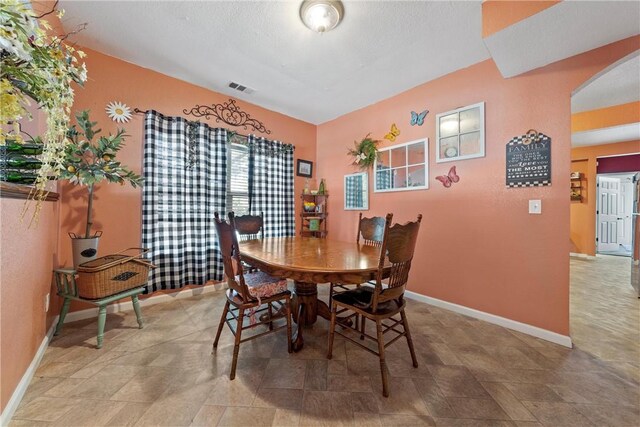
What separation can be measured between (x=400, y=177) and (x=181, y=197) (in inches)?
110

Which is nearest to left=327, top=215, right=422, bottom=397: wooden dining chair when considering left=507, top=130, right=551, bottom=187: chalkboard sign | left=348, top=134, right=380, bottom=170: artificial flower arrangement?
left=507, top=130, right=551, bottom=187: chalkboard sign

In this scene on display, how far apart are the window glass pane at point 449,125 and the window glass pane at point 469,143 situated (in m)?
0.13

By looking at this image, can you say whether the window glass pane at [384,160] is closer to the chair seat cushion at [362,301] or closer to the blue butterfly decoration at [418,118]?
the blue butterfly decoration at [418,118]

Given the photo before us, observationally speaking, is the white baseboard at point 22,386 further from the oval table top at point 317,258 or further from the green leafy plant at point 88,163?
the oval table top at point 317,258

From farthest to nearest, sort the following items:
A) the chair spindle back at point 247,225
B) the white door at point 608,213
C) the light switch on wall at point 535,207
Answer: the white door at point 608,213
the chair spindle back at point 247,225
the light switch on wall at point 535,207

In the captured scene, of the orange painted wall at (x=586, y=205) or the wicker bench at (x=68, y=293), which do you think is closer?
the wicker bench at (x=68, y=293)

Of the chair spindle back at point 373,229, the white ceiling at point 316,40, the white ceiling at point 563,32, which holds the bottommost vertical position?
the chair spindle back at point 373,229

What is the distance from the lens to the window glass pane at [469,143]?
8.21 ft

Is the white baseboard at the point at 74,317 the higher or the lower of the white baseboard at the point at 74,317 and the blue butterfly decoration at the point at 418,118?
the lower

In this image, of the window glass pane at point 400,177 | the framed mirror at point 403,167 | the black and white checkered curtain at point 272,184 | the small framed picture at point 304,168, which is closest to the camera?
the framed mirror at point 403,167

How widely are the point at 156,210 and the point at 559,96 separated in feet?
13.4

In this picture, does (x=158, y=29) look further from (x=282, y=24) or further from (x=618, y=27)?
(x=618, y=27)

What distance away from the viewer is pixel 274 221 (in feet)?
12.2

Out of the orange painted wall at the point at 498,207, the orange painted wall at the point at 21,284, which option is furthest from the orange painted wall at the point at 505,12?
the orange painted wall at the point at 21,284
